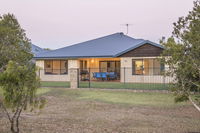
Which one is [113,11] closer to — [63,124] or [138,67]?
[138,67]

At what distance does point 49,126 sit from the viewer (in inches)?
254

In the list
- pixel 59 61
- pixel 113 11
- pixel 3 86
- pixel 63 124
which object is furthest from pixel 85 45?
pixel 3 86

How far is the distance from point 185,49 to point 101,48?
→ 17962mm

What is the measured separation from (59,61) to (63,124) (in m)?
17.1

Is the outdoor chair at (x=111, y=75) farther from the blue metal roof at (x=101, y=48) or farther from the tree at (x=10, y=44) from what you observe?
the tree at (x=10, y=44)

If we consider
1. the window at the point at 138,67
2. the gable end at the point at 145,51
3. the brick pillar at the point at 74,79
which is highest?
the gable end at the point at 145,51

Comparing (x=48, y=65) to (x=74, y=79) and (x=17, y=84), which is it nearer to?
(x=74, y=79)

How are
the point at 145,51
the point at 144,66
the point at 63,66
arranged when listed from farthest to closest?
the point at 63,66
the point at 144,66
the point at 145,51

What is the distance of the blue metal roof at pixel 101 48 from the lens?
821 inches

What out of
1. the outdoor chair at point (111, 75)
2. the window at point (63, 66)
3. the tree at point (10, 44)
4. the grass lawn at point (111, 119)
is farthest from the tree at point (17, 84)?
the window at point (63, 66)

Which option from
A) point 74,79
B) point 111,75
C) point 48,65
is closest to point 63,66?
point 48,65

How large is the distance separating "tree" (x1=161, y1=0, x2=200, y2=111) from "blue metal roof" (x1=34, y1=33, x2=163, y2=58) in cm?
1409

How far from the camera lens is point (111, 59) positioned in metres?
24.0

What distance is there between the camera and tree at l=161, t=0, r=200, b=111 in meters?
5.26
